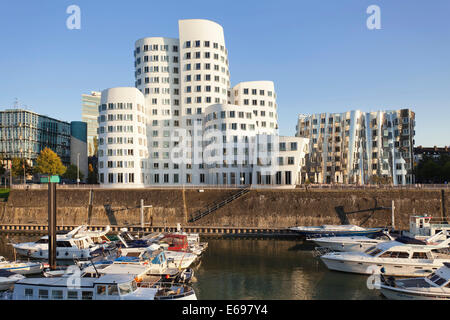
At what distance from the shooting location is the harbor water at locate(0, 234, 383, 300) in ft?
111

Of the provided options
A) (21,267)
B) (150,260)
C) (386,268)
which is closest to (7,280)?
(21,267)

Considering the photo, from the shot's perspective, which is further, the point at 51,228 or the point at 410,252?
the point at 410,252

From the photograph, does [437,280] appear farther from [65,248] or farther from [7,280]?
[65,248]

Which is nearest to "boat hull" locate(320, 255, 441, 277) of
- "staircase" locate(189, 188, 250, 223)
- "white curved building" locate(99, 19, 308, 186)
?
"staircase" locate(189, 188, 250, 223)

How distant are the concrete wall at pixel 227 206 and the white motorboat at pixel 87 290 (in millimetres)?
44305

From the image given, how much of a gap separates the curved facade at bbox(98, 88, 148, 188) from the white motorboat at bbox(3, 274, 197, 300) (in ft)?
222

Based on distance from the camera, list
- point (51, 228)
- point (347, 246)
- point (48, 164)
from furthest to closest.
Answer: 1. point (48, 164)
2. point (347, 246)
3. point (51, 228)

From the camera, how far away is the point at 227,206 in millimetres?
73062

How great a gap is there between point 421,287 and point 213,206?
48.5 metres

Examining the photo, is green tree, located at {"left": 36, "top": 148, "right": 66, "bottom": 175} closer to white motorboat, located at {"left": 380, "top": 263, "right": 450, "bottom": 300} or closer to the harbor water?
the harbor water

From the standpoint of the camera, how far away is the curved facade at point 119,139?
95.1 meters
